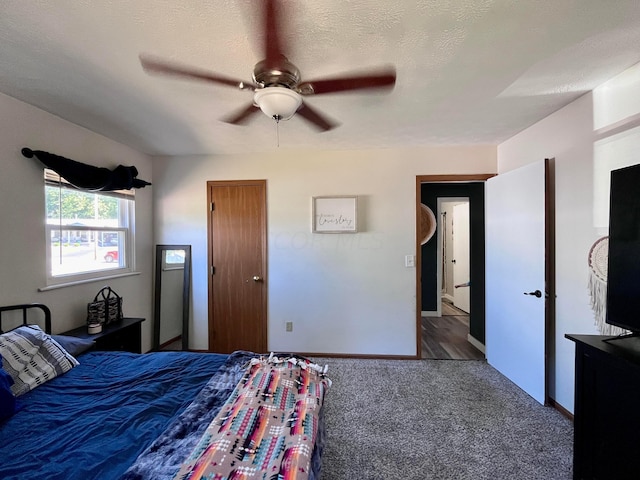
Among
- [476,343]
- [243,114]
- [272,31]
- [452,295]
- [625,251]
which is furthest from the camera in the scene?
[452,295]

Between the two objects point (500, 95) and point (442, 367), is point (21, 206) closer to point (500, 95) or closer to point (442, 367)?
point (500, 95)

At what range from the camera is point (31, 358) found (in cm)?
165

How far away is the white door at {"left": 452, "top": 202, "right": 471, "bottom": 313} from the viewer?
560cm

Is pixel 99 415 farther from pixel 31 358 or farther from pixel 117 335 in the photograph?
pixel 117 335

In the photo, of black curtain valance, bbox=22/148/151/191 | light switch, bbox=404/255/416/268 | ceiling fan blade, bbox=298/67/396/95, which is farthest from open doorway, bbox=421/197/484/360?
black curtain valance, bbox=22/148/151/191

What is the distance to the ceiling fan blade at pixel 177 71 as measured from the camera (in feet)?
4.01

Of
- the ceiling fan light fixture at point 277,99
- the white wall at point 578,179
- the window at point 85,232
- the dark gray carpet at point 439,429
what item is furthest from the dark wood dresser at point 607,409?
the window at point 85,232

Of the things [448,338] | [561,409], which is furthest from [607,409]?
[448,338]

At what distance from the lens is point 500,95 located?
2027 millimetres

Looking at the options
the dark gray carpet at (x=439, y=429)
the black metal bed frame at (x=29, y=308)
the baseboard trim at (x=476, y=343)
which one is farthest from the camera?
the baseboard trim at (x=476, y=343)

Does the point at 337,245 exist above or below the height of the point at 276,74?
below

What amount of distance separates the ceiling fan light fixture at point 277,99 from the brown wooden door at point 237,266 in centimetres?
197

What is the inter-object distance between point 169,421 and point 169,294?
2578 millimetres

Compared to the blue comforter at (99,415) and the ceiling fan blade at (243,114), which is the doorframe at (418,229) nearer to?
the ceiling fan blade at (243,114)
